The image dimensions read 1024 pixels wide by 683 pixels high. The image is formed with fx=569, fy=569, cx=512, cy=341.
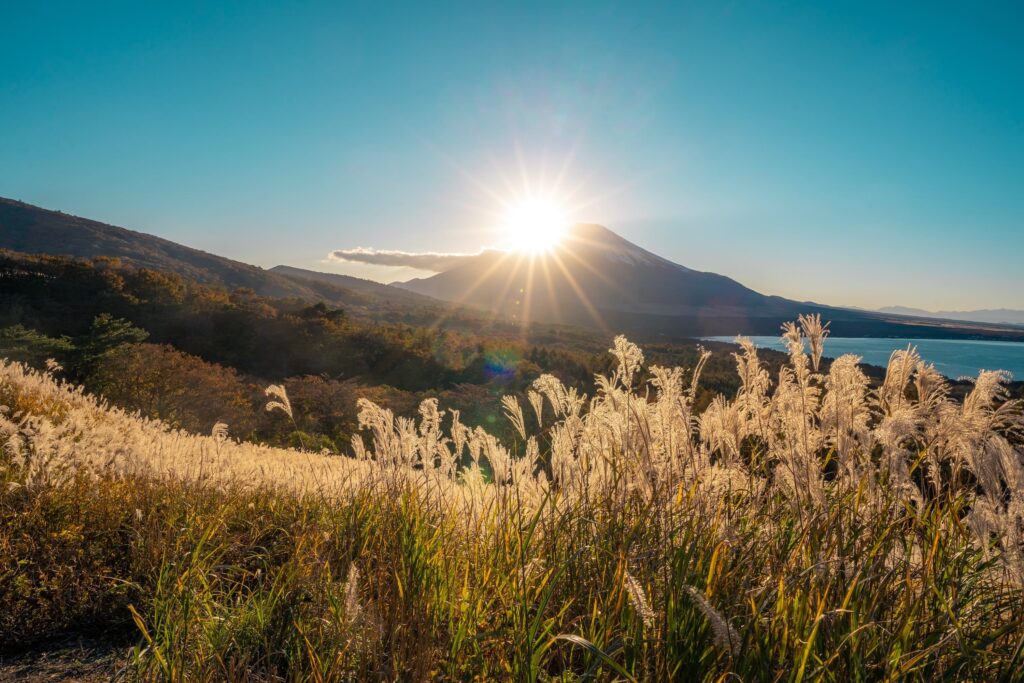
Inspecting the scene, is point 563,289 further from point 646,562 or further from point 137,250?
point 646,562

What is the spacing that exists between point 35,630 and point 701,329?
4248 inches

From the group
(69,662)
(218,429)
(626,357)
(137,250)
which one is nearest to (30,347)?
(218,429)

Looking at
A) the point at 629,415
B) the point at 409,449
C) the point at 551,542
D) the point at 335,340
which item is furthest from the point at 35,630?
the point at 335,340

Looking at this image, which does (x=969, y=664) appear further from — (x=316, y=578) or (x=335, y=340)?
(x=335, y=340)

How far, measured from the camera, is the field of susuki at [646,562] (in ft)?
5.80

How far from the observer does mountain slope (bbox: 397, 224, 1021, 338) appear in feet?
357

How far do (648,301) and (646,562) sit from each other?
511ft

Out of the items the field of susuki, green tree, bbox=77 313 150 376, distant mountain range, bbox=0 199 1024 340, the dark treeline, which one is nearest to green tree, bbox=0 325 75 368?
the dark treeline

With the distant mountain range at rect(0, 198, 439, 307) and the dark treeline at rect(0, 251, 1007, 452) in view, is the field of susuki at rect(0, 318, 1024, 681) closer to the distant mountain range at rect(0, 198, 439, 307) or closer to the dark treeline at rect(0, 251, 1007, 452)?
the dark treeline at rect(0, 251, 1007, 452)

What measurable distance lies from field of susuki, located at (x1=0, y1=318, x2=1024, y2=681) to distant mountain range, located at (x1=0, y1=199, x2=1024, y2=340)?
29.1 metres

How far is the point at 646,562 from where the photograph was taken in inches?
79.7

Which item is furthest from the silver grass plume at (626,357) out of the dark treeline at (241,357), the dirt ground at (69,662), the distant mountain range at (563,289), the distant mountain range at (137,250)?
the distant mountain range at (137,250)

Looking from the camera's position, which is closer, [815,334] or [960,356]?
[815,334]

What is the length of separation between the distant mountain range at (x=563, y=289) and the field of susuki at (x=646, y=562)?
2913 centimetres
